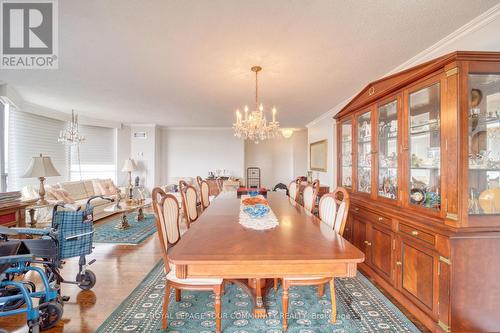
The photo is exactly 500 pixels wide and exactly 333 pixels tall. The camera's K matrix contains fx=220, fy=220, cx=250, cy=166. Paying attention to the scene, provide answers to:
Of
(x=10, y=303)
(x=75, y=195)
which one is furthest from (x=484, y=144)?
(x=75, y=195)

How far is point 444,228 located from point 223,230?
1.55 metres

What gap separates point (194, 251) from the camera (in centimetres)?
128

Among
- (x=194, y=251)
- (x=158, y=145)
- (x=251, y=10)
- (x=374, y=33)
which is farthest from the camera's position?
(x=158, y=145)

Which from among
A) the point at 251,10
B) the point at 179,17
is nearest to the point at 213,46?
the point at 179,17

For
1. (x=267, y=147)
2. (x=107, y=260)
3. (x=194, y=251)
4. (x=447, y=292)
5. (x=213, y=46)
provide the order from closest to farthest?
(x=194, y=251) < (x=447, y=292) < (x=213, y=46) < (x=107, y=260) < (x=267, y=147)

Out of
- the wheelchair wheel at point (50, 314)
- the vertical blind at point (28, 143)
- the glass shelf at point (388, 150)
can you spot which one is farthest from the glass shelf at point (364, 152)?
the vertical blind at point (28, 143)

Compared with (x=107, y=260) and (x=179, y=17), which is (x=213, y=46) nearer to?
(x=179, y=17)

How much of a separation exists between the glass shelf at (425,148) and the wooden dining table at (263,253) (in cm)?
90

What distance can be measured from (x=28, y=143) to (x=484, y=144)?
23.0ft

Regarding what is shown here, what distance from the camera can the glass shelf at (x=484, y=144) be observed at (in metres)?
1.53

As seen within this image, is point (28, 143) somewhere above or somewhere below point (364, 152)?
above

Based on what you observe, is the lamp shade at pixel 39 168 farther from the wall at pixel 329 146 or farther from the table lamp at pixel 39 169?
Result: the wall at pixel 329 146

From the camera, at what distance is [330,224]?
1.96 metres

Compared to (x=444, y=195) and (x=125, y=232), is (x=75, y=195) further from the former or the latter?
(x=444, y=195)
